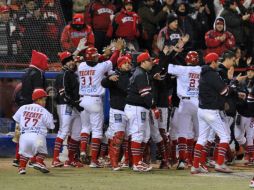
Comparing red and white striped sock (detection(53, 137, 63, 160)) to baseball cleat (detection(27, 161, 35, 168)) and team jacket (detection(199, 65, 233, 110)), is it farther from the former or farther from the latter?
team jacket (detection(199, 65, 233, 110))

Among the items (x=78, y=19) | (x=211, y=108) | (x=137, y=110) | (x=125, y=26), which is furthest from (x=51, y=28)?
(x=211, y=108)

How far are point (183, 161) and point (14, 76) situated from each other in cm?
441

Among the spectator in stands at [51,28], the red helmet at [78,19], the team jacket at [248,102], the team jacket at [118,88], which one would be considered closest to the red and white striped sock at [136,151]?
the team jacket at [118,88]

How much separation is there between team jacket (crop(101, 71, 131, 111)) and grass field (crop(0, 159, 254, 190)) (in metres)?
1.22

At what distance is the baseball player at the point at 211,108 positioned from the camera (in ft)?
50.2

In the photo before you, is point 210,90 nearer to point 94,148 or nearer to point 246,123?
point 94,148

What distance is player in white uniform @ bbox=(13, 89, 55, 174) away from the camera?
1502 cm

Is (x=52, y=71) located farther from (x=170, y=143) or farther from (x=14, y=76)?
(x=170, y=143)

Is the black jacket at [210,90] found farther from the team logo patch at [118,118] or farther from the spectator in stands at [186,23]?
the spectator in stands at [186,23]

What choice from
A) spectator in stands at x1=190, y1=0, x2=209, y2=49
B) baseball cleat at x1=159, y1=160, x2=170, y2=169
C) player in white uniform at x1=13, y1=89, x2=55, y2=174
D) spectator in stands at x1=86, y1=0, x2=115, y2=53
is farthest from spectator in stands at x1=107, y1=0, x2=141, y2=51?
player in white uniform at x1=13, y1=89, x2=55, y2=174

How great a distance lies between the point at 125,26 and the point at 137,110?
485 cm

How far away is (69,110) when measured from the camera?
55.7 feet

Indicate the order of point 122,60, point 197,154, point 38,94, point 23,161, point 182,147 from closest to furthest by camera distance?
point 23,161 → point 38,94 → point 197,154 → point 122,60 → point 182,147

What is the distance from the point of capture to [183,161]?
16.6 meters
